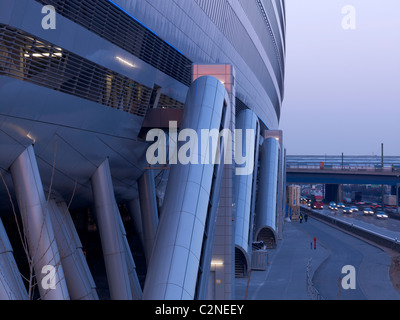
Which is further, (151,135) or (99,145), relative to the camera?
(151,135)

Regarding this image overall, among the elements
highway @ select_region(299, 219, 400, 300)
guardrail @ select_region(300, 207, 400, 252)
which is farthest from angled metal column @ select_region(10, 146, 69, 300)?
guardrail @ select_region(300, 207, 400, 252)

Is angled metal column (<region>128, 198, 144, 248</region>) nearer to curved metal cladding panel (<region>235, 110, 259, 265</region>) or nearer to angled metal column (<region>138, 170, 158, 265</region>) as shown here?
angled metal column (<region>138, 170, 158, 265</region>)

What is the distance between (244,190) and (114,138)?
1815 cm

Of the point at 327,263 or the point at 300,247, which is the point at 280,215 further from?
the point at 327,263

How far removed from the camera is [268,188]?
43.8 metres

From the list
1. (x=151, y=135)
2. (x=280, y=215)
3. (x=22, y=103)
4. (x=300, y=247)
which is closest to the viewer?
(x=22, y=103)

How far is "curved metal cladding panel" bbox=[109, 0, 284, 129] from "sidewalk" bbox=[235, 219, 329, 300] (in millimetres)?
10599

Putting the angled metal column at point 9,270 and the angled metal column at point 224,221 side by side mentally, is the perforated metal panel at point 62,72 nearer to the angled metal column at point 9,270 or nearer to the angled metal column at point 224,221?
the angled metal column at point 224,221

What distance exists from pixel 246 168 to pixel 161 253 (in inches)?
997

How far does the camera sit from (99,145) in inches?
674

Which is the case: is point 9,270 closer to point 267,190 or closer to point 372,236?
point 267,190

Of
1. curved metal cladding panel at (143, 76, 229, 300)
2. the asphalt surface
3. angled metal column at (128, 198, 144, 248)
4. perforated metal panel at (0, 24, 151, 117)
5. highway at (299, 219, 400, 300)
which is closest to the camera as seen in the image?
curved metal cladding panel at (143, 76, 229, 300)

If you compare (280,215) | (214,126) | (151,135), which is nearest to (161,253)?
(214,126)

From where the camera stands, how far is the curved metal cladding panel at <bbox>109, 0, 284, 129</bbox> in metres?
17.4
